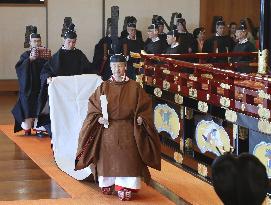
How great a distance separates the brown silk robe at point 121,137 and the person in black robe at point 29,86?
2862 mm

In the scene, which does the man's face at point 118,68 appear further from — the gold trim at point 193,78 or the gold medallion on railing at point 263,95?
the gold medallion on railing at point 263,95

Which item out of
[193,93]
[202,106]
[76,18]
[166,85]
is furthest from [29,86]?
[76,18]

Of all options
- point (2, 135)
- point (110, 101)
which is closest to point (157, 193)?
point (110, 101)

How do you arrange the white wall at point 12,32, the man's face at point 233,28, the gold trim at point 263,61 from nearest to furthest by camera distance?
the gold trim at point 263,61
the white wall at point 12,32
the man's face at point 233,28

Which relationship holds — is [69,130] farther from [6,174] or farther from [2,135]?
[2,135]

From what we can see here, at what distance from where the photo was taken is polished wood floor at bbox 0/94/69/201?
20.7 feet

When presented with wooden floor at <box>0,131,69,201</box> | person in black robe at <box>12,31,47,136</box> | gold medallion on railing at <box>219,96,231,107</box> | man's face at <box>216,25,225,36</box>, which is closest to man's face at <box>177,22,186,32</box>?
man's face at <box>216,25,225,36</box>

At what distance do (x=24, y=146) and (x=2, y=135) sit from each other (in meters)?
0.84

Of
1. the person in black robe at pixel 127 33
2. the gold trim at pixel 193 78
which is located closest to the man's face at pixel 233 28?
the person in black robe at pixel 127 33

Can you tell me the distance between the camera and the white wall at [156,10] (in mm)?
14141

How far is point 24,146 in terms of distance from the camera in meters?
8.62

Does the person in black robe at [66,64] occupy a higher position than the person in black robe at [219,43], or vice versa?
the person in black robe at [219,43]

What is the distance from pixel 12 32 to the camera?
13.4 m

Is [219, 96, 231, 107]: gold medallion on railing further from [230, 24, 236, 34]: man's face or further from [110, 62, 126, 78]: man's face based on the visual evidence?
[230, 24, 236, 34]: man's face
